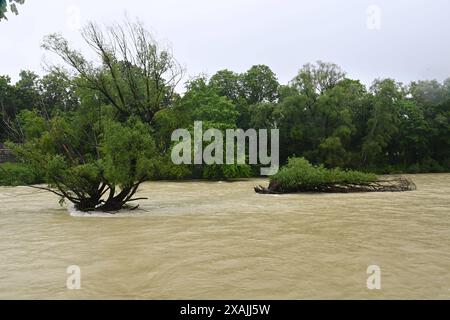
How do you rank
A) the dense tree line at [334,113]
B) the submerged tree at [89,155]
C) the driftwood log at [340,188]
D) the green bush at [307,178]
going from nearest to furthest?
the submerged tree at [89,155], the green bush at [307,178], the driftwood log at [340,188], the dense tree line at [334,113]

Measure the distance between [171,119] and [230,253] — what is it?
8.99m

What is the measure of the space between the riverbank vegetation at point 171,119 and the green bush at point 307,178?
0.60 meters

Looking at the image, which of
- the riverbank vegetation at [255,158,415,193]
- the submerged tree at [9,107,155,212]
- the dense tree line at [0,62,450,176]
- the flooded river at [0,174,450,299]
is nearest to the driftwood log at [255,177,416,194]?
the riverbank vegetation at [255,158,415,193]

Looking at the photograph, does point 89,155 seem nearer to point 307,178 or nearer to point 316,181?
point 307,178

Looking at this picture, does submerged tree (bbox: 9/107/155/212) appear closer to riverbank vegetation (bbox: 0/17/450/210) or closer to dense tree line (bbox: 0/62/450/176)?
riverbank vegetation (bbox: 0/17/450/210)

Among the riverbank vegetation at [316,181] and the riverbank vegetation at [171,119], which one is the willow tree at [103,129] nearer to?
the riverbank vegetation at [171,119]

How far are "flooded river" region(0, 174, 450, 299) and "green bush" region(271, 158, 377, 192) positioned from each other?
237 inches

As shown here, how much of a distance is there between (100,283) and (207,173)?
3126cm

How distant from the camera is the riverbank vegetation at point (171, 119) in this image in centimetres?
1570

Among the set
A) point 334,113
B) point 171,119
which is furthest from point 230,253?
point 334,113

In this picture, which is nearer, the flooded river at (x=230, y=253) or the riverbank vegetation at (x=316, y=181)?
the flooded river at (x=230, y=253)

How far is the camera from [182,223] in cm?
1305

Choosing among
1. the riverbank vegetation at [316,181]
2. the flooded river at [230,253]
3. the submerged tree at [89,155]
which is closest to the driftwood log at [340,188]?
the riverbank vegetation at [316,181]
